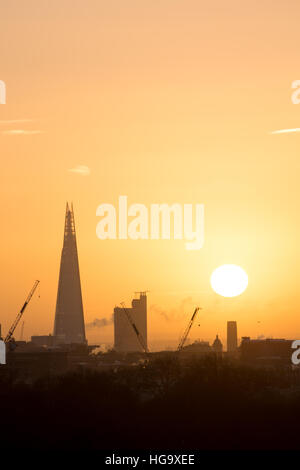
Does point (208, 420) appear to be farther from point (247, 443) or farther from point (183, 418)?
point (247, 443)

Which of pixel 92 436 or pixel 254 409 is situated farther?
pixel 254 409

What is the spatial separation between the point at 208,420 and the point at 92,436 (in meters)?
18.5

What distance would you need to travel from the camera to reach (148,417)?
167m

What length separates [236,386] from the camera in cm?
19575

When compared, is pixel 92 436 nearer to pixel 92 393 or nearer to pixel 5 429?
pixel 5 429

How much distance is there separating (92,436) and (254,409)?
1095 inches

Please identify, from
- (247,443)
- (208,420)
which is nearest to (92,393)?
(208,420)

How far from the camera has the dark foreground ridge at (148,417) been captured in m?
152

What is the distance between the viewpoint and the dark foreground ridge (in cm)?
15162
